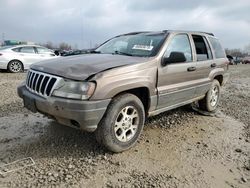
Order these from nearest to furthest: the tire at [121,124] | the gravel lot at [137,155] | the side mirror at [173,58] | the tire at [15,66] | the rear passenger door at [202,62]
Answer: the gravel lot at [137,155]
the tire at [121,124]
the side mirror at [173,58]
the rear passenger door at [202,62]
the tire at [15,66]

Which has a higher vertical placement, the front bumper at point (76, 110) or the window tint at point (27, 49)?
the window tint at point (27, 49)

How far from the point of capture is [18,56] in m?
13.5

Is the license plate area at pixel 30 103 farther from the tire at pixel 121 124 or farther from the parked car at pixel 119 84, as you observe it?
the tire at pixel 121 124

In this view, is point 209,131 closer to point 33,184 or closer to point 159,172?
point 159,172

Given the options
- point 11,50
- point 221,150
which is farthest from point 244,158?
point 11,50

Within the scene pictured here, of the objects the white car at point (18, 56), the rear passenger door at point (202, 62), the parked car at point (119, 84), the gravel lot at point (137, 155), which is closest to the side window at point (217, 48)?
the rear passenger door at point (202, 62)

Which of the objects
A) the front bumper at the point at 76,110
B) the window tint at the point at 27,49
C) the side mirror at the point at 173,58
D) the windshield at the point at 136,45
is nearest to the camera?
the front bumper at the point at 76,110

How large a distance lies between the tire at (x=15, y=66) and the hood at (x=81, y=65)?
998cm

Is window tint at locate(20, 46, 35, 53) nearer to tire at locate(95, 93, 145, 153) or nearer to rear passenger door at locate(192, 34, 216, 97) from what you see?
rear passenger door at locate(192, 34, 216, 97)

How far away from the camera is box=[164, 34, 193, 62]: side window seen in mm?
4767

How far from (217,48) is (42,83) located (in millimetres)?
4339

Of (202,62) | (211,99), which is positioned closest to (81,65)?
(202,62)

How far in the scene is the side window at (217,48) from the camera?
6.35 meters

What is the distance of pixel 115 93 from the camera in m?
3.74
